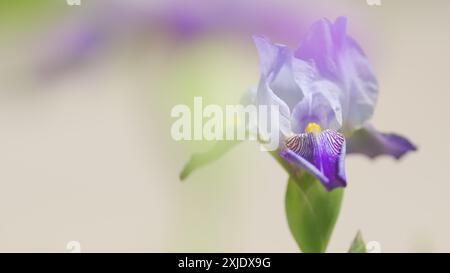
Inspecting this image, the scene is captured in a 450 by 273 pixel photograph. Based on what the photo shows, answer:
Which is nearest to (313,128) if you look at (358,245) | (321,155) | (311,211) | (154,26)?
(321,155)

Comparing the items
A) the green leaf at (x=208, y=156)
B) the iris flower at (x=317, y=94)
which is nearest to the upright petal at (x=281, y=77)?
the iris flower at (x=317, y=94)

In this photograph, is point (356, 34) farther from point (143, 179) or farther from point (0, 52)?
point (0, 52)

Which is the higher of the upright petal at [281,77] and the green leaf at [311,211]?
the upright petal at [281,77]

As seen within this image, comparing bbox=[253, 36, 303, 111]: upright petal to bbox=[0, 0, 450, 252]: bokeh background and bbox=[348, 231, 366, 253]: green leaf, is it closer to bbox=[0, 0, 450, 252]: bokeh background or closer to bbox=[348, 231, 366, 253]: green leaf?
bbox=[0, 0, 450, 252]: bokeh background

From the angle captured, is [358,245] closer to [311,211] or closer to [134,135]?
[311,211]

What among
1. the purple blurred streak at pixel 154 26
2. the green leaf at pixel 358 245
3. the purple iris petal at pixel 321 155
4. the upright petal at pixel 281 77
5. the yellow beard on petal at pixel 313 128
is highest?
the purple blurred streak at pixel 154 26

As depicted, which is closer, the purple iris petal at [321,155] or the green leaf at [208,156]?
the purple iris petal at [321,155]

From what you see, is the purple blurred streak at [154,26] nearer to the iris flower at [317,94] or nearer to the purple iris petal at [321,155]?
the iris flower at [317,94]
